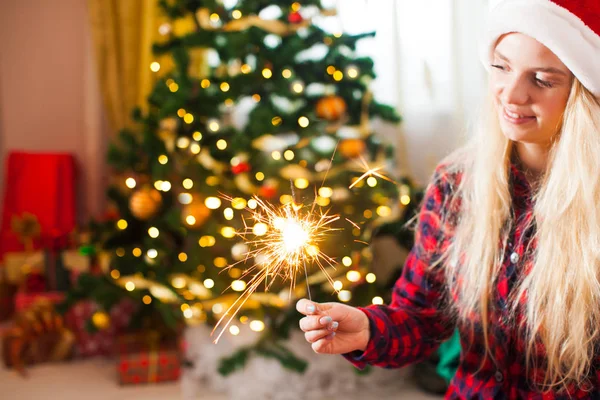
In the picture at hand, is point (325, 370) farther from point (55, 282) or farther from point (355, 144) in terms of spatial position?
point (55, 282)

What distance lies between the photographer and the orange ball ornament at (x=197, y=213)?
5.89 ft

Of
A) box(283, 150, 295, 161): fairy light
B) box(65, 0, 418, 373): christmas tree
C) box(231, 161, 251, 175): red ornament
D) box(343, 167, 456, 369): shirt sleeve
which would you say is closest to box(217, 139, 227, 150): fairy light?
box(65, 0, 418, 373): christmas tree

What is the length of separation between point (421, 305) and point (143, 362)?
4.41 feet

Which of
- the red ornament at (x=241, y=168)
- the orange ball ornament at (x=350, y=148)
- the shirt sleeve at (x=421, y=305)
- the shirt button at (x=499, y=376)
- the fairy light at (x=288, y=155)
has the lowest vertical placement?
the shirt button at (x=499, y=376)

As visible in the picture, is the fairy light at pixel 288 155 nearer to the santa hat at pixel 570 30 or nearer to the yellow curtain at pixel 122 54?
the santa hat at pixel 570 30

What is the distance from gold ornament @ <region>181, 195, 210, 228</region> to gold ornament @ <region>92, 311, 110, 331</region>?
0.54 m

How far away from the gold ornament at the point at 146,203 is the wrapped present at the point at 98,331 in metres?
0.43

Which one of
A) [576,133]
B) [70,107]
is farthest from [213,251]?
[70,107]

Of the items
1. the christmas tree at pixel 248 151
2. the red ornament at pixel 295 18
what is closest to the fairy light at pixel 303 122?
the christmas tree at pixel 248 151

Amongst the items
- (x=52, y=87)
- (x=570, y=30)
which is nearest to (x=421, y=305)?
(x=570, y=30)

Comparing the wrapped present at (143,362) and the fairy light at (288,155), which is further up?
the fairy light at (288,155)

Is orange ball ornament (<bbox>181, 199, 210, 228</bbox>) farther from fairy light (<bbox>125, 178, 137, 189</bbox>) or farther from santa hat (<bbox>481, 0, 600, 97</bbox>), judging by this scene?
santa hat (<bbox>481, 0, 600, 97</bbox>)

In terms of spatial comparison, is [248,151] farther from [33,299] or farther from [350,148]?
[33,299]

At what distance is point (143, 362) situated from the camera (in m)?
2.04
